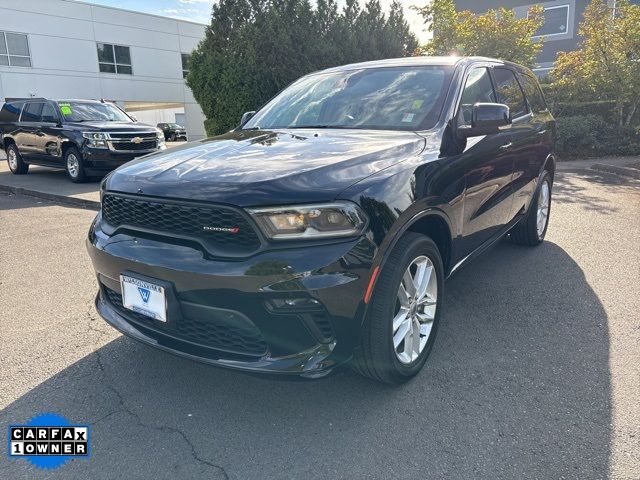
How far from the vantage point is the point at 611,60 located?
11977 millimetres

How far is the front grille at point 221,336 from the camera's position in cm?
219

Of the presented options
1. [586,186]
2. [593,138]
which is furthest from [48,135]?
[593,138]

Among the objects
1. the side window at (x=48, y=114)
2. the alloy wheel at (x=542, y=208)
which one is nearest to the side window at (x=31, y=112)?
the side window at (x=48, y=114)

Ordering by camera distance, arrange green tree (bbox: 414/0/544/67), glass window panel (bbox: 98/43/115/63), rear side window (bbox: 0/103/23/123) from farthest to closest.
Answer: glass window panel (bbox: 98/43/115/63)
green tree (bbox: 414/0/544/67)
rear side window (bbox: 0/103/23/123)

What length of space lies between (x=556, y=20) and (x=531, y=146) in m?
22.4

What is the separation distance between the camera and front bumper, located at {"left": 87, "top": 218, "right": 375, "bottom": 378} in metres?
2.07

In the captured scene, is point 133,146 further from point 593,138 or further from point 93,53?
point 93,53

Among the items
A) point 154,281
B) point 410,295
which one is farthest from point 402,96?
point 154,281

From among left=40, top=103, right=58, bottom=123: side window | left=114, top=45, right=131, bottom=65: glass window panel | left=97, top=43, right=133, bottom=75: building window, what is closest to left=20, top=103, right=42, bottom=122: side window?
left=40, top=103, right=58, bottom=123: side window

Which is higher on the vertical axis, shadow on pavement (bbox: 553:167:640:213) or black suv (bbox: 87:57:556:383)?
black suv (bbox: 87:57:556:383)

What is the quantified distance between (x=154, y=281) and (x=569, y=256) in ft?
13.4

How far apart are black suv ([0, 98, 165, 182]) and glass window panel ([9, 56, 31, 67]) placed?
16355 mm

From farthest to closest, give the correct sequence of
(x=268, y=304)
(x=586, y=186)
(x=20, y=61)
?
(x=20, y=61) → (x=586, y=186) → (x=268, y=304)

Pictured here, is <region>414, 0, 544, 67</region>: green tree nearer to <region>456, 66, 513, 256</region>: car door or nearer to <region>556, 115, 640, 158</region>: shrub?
<region>556, 115, 640, 158</region>: shrub
